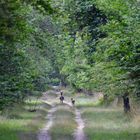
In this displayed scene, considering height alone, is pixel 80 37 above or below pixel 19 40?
above

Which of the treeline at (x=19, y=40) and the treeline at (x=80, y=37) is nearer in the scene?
the treeline at (x=19, y=40)

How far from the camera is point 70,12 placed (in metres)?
28.9

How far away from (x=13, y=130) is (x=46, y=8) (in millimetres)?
13502

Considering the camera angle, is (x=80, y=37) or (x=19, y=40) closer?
(x=19, y=40)

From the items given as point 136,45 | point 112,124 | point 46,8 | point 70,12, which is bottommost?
point 112,124

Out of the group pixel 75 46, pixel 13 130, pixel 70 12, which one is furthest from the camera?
pixel 75 46

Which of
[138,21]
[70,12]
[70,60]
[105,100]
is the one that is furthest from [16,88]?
[70,60]

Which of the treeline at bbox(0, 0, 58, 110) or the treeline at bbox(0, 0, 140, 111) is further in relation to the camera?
the treeline at bbox(0, 0, 140, 111)

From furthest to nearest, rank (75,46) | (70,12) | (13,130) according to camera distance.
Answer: (75,46) < (70,12) < (13,130)

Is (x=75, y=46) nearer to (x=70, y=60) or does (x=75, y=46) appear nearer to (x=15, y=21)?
(x=15, y=21)

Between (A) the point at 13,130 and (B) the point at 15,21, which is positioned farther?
(A) the point at 13,130

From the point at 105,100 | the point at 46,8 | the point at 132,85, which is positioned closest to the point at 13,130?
the point at 132,85

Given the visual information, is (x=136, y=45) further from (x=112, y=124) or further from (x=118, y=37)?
(x=112, y=124)

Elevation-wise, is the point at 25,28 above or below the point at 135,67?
above
